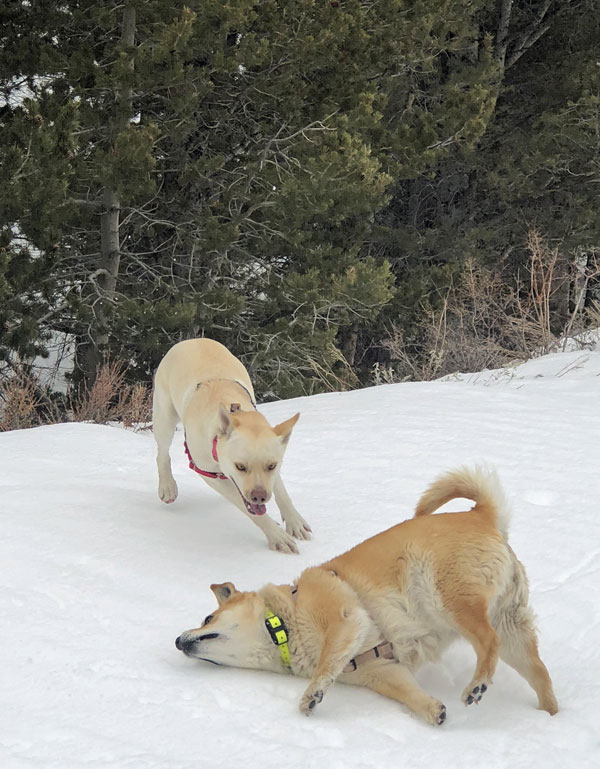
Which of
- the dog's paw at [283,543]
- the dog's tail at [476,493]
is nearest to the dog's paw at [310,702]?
the dog's tail at [476,493]

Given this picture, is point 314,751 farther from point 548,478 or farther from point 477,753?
point 548,478

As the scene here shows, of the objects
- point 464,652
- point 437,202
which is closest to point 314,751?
point 464,652

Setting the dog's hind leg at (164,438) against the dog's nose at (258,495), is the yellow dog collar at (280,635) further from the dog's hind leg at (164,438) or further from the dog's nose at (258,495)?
the dog's hind leg at (164,438)

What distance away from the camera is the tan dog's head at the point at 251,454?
11.1 ft

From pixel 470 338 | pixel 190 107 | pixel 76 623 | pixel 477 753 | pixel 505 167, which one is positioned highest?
pixel 190 107

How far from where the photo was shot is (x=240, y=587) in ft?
10.6

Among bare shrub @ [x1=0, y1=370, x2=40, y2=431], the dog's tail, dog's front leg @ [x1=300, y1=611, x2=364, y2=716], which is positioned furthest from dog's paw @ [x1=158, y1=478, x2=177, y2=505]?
bare shrub @ [x1=0, y1=370, x2=40, y2=431]

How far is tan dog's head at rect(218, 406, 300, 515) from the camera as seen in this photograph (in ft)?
11.1

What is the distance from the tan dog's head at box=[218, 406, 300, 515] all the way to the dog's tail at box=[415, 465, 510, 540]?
0.82 metres

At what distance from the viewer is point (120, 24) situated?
11.1 metres

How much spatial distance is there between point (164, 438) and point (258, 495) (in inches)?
51.6

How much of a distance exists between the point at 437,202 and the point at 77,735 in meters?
16.2

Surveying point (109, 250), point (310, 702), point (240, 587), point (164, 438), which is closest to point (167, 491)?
point (164, 438)

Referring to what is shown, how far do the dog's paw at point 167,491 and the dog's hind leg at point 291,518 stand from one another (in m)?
0.74
